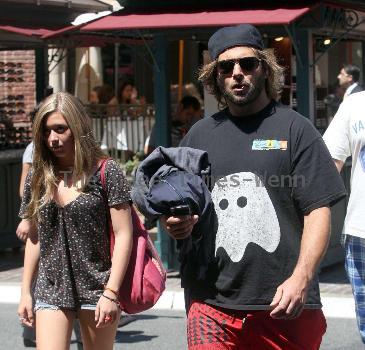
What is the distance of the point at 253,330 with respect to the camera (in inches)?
170

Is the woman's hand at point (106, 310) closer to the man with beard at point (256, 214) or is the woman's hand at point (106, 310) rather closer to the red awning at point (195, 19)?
the man with beard at point (256, 214)

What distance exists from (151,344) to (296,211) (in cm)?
428

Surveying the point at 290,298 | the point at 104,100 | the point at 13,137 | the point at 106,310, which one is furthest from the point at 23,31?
the point at 290,298

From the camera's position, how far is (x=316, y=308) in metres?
4.33

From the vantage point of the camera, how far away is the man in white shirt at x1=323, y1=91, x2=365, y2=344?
5535 mm

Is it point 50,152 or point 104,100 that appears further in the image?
point 104,100

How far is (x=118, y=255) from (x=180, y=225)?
0.96 meters

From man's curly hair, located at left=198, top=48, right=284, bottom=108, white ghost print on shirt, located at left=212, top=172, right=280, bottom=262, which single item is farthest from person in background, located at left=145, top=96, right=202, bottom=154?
white ghost print on shirt, located at left=212, top=172, right=280, bottom=262

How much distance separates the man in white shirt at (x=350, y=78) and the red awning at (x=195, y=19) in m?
3.89

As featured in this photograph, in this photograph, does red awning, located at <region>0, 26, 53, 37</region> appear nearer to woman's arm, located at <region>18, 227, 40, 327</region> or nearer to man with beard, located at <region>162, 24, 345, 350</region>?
woman's arm, located at <region>18, 227, 40, 327</region>

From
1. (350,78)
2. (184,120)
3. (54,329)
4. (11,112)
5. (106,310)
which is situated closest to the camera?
(106,310)

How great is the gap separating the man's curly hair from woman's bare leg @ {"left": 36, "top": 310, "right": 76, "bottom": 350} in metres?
1.31

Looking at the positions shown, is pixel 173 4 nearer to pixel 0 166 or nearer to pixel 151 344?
pixel 0 166

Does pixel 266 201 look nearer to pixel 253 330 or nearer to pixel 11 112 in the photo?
pixel 253 330
